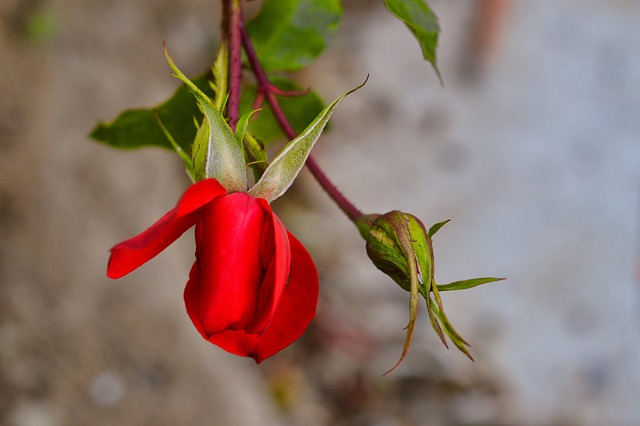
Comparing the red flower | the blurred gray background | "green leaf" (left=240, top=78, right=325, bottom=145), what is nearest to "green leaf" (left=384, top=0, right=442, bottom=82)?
"green leaf" (left=240, top=78, right=325, bottom=145)

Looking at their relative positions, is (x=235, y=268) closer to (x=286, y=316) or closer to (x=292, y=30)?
(x=286, y=316)

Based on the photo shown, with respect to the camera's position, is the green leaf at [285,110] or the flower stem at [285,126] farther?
the green leaf at [285,110]

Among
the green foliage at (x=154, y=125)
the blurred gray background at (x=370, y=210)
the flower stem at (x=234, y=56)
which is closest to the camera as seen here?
the flower stem at (x=234, y=56)

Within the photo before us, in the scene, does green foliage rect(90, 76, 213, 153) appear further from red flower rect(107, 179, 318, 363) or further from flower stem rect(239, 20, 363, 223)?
red flower rect(107, 179, 318, 363)

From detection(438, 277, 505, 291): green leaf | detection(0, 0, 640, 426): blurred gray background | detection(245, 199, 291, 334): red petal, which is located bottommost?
detection(0, 0, 640, 426): blurred gray background

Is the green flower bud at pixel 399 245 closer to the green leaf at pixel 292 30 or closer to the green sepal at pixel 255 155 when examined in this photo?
the green sepal at pixel 255 155

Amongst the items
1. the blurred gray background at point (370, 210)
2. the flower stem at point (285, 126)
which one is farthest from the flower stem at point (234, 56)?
the blurred gray background at point (370, 210)
